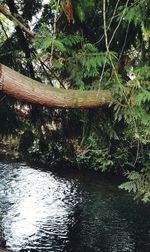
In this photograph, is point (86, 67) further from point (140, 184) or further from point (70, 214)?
point (70, 214)

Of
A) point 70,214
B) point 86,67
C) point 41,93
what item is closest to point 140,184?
point 86,67

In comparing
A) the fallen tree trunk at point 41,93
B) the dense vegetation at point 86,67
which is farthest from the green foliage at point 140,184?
the fallen tree trunk at point 41,93

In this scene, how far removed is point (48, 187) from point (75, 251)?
535cm

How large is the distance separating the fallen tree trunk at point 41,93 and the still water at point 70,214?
481 cm

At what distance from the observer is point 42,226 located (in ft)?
29.2

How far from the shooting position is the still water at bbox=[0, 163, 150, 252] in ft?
26.4

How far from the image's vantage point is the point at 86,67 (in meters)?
3.86

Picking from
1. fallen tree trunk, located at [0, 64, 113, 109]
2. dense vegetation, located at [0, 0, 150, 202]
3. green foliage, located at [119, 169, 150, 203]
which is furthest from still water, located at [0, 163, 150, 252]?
fallen tree trunk, located at [0, 64, 113, 109]

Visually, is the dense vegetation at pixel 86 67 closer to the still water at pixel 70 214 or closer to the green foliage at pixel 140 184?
the green foliage at pixel 140 184

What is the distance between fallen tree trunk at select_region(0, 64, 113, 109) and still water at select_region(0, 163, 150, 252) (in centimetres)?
481

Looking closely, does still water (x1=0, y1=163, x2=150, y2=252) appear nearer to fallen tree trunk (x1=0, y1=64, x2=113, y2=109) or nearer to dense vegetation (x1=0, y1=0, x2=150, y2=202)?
dense vegetation (x1=0, y1=0, x2=150, y2=202)

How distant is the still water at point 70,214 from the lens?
8047 mm

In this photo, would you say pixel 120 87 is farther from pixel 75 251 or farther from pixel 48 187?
pixel 48 187

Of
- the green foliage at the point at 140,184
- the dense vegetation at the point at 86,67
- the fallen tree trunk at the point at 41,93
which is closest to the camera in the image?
the fallen tree trunk at the point at 41,93
